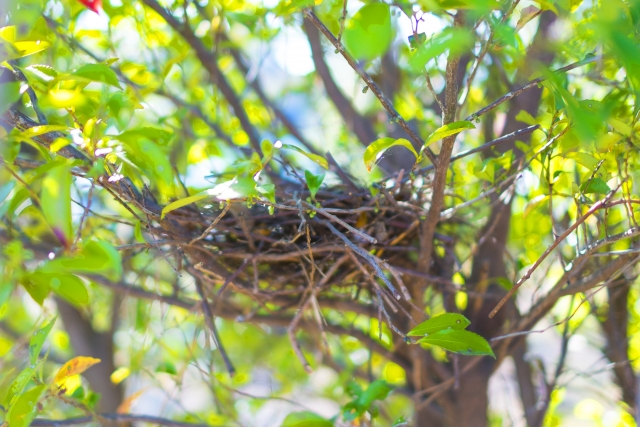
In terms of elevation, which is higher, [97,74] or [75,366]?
[97,74]

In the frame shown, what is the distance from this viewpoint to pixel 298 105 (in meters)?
1.50

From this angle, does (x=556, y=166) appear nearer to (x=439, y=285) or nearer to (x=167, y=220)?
(x=439, y=285)

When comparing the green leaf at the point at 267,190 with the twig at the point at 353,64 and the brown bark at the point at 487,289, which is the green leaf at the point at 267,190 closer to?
the twig at the point at 353,64

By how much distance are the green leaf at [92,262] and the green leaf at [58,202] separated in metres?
0.01

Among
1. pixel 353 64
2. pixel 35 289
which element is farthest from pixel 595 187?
pixel 35 289

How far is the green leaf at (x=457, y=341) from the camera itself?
50 cm

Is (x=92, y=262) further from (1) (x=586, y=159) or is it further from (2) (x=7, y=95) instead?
(1) (x=586, y=159)

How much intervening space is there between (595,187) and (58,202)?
20.3 inches

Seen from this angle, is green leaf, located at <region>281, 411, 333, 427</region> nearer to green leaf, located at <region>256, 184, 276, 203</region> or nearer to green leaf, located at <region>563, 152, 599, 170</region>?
green leaf, located at <region>256, 184, 276, 203</region>

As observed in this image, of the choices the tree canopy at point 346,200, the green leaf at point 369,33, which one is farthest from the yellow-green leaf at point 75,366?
the green leaf at point 369,33

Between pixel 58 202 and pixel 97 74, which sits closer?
pixel 58 202

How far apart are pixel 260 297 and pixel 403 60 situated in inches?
27.1

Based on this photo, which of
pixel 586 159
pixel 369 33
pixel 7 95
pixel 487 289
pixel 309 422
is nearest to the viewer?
pixel 369 33

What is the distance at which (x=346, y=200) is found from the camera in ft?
2.41
